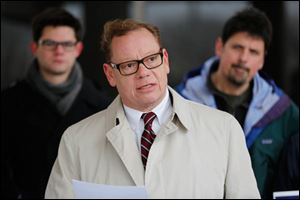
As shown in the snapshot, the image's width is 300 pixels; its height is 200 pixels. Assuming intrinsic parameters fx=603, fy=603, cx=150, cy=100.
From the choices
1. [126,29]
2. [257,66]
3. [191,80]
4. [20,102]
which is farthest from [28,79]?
[126,29]

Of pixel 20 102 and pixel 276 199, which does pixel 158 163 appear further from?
pixel 20 102

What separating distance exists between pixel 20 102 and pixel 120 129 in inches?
60.8

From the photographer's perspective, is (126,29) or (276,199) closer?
(126,29)

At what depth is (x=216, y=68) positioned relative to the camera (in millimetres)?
3721

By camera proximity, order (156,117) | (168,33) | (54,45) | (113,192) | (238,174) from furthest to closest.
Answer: (168,33)
(54,45)
(156,117)
(238,174)
(113,192)

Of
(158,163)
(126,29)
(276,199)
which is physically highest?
(126,29)

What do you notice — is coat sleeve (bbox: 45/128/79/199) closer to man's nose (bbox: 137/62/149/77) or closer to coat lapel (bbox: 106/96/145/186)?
coat lapel (bbox: 106/96/145/186)

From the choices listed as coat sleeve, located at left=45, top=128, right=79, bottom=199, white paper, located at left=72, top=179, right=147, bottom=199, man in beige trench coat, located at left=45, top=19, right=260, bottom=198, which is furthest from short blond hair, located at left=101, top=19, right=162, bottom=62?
white paper, located at left=72, top=179, right=147, bottom=199

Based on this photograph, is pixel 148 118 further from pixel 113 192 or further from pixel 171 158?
pixel 113 192

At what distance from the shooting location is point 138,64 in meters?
2.19

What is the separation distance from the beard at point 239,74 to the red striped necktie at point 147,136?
125 centimetres

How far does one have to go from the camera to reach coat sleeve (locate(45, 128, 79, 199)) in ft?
7.09

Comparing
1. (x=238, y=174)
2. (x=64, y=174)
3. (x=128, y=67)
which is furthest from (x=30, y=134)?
(x=238, y=174)

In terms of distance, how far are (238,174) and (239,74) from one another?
1.32 meters
